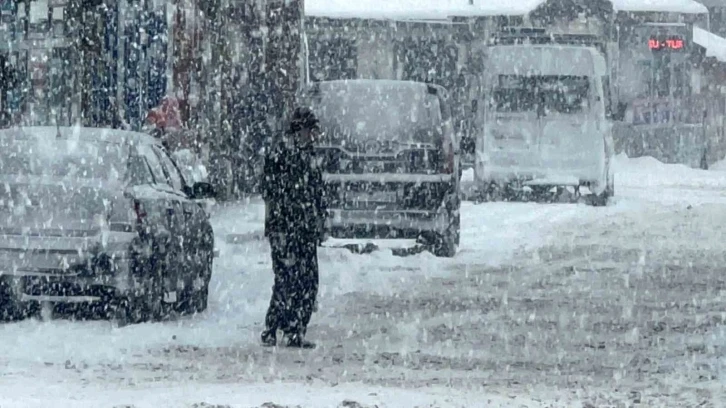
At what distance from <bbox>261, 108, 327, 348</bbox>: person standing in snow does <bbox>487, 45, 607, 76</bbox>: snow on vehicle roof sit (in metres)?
18.1

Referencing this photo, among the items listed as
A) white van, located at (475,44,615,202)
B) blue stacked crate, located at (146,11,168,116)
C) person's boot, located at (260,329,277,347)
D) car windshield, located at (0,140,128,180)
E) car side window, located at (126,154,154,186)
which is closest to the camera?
person's boot, located at (260,329,277,347)

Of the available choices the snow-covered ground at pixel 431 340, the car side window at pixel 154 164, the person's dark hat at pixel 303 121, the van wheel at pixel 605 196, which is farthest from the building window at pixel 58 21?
the person's dark hat at pixel 303 121

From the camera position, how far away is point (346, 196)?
18.6 meters

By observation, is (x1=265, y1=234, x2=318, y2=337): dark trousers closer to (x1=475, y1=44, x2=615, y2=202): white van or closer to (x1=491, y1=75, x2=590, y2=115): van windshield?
(x1=475, y1=44, x2=615, y2=202): white van

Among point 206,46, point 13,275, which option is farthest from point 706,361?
point 206,46

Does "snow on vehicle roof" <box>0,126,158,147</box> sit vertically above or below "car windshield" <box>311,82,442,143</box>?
above

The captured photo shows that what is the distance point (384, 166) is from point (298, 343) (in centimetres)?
669

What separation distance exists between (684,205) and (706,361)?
60.8 feet

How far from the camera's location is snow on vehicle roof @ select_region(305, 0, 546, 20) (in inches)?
1904

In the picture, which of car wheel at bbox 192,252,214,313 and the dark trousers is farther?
car wheel at bbox 192,252,214,313

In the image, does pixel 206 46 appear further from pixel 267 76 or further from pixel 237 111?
pixel 267 76

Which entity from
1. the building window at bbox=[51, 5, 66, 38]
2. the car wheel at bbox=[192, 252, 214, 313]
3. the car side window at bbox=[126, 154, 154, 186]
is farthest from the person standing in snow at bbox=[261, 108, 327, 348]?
the building window at bbox=[51, 5, 66, 38]

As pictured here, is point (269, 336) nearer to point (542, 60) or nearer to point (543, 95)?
point (543, 95)

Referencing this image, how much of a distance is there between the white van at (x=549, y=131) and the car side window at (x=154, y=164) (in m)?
16.0
